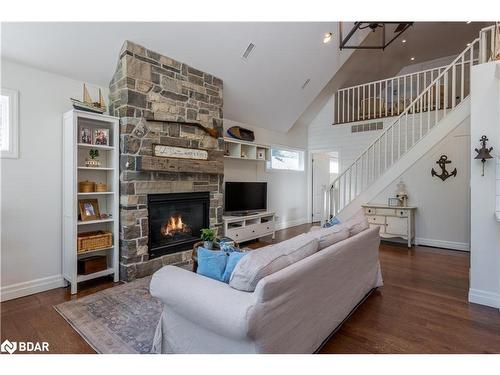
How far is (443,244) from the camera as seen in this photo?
4738mm

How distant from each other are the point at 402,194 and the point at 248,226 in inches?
119

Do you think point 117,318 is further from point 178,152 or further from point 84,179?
point 178,152

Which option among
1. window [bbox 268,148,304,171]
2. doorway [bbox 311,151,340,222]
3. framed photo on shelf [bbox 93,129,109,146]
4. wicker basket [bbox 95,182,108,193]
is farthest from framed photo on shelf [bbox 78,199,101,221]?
doorway [bbox 311,151,340,222]

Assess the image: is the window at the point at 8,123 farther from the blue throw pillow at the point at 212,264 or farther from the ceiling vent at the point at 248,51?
the ceiling vent at the point at 248,51

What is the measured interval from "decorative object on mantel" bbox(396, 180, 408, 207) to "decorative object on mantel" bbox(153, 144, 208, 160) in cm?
373

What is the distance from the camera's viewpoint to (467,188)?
4.53 metres

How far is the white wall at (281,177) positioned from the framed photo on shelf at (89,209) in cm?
249

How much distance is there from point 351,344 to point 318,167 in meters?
6.20

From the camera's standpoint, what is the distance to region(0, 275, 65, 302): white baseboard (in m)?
2.73

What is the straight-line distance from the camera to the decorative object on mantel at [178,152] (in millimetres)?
3501

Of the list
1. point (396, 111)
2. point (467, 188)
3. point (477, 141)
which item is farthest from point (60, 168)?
point (396, 111)

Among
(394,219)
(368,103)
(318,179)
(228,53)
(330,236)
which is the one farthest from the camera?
(318,179)

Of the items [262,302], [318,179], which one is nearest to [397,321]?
[262,302]

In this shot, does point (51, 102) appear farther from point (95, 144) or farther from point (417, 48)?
point (417, 48)
